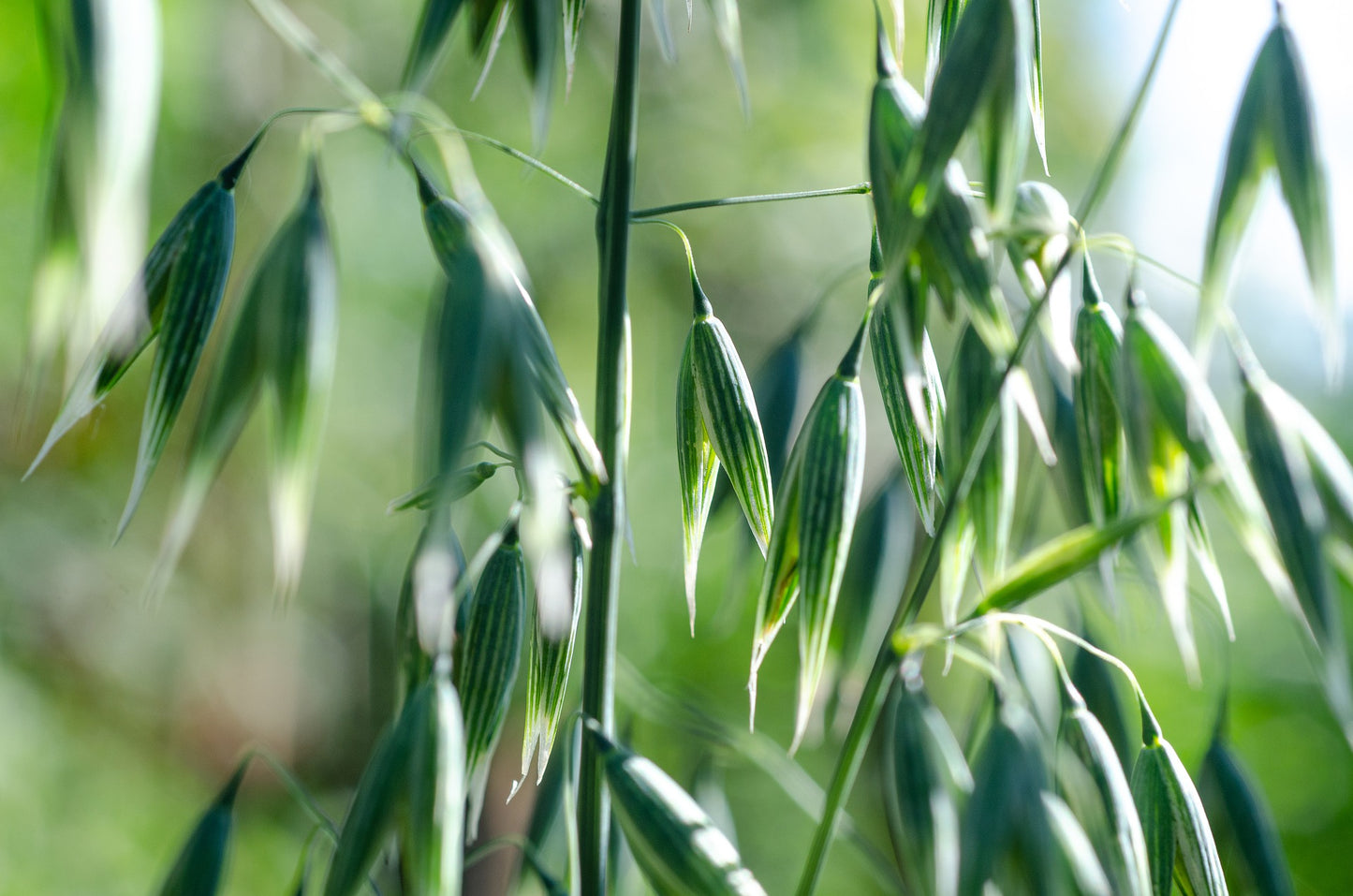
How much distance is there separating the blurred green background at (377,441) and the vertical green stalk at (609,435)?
1335mm

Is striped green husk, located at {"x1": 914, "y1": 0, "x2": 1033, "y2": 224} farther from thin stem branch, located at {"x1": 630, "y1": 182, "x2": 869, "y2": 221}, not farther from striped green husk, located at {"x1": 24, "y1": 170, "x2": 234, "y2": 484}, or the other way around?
striped green husk, located at {"x1": 24, "y1": 170, "x2": 234, "y2": 484}

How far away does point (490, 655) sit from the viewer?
0.30 metres

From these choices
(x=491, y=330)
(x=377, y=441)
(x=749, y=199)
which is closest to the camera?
(x=491, y=330)

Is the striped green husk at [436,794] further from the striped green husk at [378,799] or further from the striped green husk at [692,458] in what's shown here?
the striped green husk at [692,458]

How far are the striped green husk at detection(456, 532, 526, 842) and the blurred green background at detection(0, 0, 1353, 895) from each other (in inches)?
52.0

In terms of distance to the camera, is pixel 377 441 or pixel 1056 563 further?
pixel 377 441

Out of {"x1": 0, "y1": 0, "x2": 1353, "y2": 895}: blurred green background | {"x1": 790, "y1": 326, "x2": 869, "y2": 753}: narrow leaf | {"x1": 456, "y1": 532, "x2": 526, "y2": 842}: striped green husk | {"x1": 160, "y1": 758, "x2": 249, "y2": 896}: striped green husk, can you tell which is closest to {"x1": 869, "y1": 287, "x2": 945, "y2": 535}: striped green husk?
{"x1": 790, "y1": 326, "x2": 869, "y2": 753}: narrow leaf

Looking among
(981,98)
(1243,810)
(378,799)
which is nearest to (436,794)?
(378,799)

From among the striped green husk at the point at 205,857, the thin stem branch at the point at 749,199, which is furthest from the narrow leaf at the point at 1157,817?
the striped green husk at the point at 205,857

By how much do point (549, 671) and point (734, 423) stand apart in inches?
4.1

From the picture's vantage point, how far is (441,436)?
17 cm

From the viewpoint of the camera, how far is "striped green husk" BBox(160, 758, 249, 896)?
1.05 feet

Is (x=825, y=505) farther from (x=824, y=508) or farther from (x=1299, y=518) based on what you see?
(x=1299, y=518)

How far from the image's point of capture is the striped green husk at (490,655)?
0.95 feet
